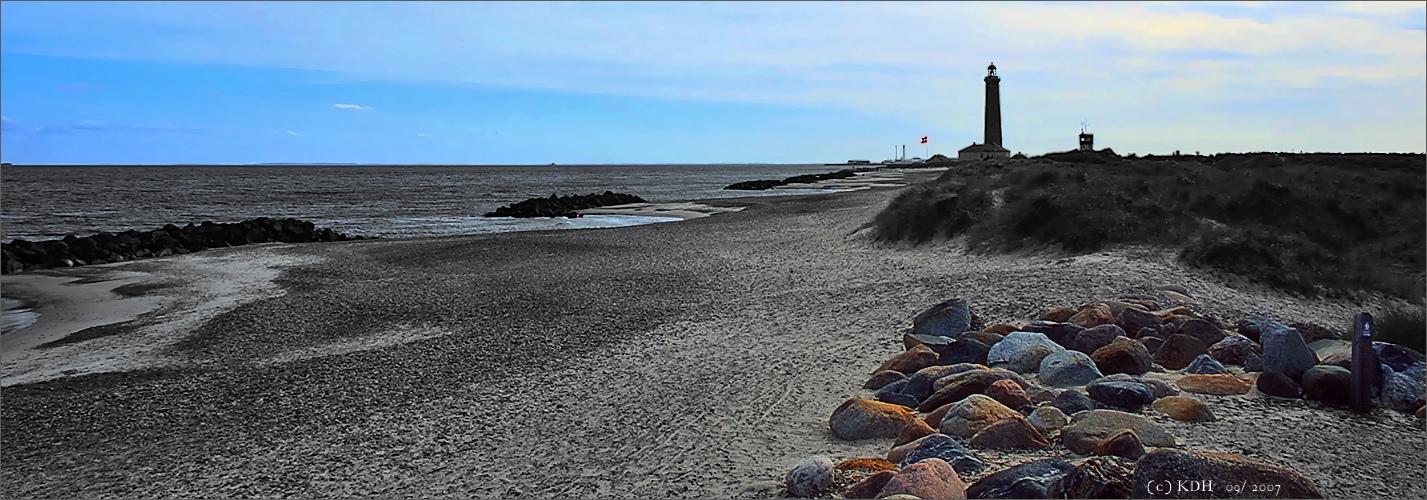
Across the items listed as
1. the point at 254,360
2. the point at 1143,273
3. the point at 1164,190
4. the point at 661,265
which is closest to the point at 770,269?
the point at 661,265

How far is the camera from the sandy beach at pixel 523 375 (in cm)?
531

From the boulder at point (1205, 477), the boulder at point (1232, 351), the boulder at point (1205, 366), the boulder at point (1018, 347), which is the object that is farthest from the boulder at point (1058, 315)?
the boulder at point (1205, 477)

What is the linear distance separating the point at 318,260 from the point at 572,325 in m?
10.6

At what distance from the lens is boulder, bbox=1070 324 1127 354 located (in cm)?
719

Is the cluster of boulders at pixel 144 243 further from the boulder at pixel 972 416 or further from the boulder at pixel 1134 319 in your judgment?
the boulder at pixel 1134 319

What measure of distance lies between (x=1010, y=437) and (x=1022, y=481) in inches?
33.9

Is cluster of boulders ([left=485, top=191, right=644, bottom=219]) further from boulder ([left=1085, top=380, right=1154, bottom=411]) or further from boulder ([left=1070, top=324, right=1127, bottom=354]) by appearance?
boulder ([left=1085, top=380, right=1154, bottom=411])

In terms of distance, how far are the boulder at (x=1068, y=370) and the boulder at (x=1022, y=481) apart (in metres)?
2.06

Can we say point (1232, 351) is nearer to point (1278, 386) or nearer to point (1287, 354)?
point (1287, 354)

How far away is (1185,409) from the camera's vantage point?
17.8 feet

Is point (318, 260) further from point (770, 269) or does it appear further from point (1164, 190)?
point (1164, 190)

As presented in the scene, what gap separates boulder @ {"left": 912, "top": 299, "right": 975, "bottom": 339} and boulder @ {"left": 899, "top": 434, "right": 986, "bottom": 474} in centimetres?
338

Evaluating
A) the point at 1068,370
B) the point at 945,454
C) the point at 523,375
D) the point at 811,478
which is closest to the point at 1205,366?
the point at 1068,370

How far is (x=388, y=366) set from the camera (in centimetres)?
847
